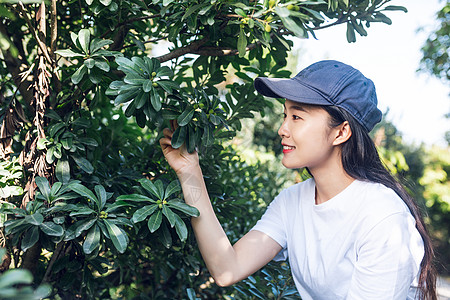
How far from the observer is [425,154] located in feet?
32.1

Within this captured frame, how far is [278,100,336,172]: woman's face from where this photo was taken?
5.97 feet

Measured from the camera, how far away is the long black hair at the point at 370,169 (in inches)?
71.6

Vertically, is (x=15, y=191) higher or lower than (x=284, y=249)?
higher

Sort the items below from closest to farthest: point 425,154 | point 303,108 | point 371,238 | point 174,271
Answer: point 371,238 → point 303,108 → point 174,271 → point 425,154

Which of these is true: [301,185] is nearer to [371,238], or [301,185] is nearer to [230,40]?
[371,238]

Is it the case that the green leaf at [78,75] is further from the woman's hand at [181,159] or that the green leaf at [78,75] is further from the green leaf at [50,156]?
the woman's hand at [181,159]

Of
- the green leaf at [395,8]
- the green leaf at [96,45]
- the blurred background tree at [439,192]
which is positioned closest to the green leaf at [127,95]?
the green leaf at [96,45]

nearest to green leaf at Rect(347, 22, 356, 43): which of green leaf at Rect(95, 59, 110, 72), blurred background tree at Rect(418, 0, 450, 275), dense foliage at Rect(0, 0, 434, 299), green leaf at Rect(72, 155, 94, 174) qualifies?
dense foliage at Rect(0, 0, 434, 299)

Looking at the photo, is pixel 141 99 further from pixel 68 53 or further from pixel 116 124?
pixel 116 124

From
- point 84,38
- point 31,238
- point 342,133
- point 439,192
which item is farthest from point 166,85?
point 439,192

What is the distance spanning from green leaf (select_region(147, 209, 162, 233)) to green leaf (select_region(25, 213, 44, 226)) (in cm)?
36

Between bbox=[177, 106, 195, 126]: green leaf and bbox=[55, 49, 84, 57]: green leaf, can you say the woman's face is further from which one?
bbox=[55, 49, 84, 57]: green leaf

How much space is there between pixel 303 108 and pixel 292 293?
92cm

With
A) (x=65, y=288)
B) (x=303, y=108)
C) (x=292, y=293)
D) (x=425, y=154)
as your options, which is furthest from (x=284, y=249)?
Result: (x=425, y=154)
